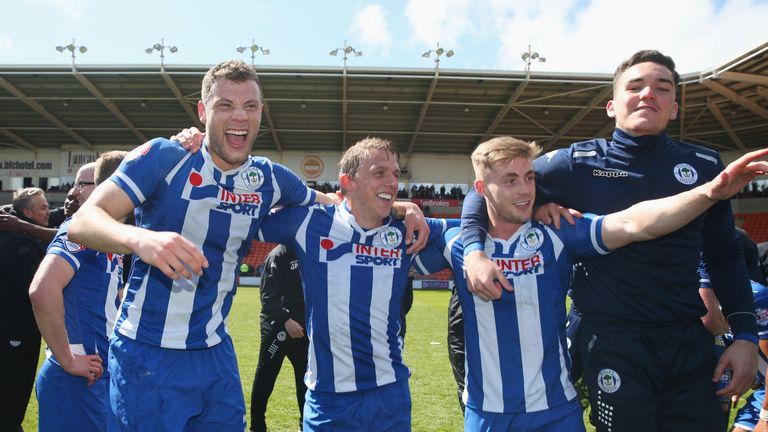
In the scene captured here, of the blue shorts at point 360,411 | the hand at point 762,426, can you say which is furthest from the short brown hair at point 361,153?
the hand at point 762,426

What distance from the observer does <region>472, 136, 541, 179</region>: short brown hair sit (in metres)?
2.81

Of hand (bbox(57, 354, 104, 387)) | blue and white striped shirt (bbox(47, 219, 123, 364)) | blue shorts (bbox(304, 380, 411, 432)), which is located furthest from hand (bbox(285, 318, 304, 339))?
blue shorts (bbox(304, 380, 411, 432))

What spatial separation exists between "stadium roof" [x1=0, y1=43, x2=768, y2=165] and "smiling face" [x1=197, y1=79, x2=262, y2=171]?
20.0m

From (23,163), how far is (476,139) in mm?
25323

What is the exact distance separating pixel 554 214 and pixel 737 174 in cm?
82

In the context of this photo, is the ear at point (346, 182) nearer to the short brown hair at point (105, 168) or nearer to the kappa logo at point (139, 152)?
the kappa logo at point (139, 152)

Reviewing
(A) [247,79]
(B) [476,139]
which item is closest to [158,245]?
(A) [247,79]

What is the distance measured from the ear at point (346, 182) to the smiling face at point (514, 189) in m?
Answer: 0.77

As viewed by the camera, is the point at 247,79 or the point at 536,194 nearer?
the point at 247,79

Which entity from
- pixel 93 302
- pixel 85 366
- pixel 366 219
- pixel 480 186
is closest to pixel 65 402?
pixel 85 366

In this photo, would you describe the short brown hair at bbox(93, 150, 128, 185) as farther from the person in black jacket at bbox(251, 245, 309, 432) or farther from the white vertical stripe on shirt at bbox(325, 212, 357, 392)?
the person in black jacket at bbox(251, 245, 309, 432)

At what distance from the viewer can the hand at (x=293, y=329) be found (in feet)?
18.0

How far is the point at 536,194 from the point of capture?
3.04 m

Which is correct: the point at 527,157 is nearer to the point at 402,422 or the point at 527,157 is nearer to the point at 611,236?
the point at 611,236
